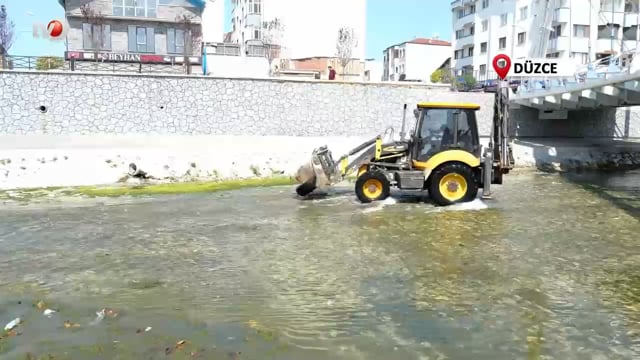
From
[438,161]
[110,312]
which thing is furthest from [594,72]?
[110,312]

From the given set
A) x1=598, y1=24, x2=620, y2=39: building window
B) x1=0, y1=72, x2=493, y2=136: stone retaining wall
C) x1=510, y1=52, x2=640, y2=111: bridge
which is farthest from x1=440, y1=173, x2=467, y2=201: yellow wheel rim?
x1=598, y1=24, x2=620, y2=39: building window

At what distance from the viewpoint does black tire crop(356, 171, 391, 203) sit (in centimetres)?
1477

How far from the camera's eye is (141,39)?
4450cm

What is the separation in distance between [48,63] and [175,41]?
12.2m

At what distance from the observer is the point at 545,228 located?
40.6 feet

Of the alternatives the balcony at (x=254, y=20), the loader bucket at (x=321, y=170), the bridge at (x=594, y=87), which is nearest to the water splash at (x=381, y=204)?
the loader bucket at (x=321, y=170)

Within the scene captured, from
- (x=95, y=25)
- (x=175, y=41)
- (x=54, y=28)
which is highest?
(x=95, y=25)

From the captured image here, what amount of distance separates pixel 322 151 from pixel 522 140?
1918 cm

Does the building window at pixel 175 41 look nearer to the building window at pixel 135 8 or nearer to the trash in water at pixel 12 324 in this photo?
Answer: the building window at pixel 135 8

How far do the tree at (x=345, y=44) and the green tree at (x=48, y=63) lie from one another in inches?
1170

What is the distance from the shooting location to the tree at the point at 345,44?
62188 millimetres

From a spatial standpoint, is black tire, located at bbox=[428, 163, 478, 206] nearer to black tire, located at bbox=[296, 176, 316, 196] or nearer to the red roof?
black tire, located at bbox=[296, 176, 316, 196]

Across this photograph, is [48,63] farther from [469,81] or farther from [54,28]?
[469,81]

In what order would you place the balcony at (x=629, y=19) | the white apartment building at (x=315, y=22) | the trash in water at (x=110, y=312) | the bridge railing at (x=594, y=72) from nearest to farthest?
1. the trash in water at (x=110, y=312)
2. the bridge railing at (x=594, y=72)
3. the balcony at (x=629, y=19)
4. the white apartment building at (x=315, y=22)
